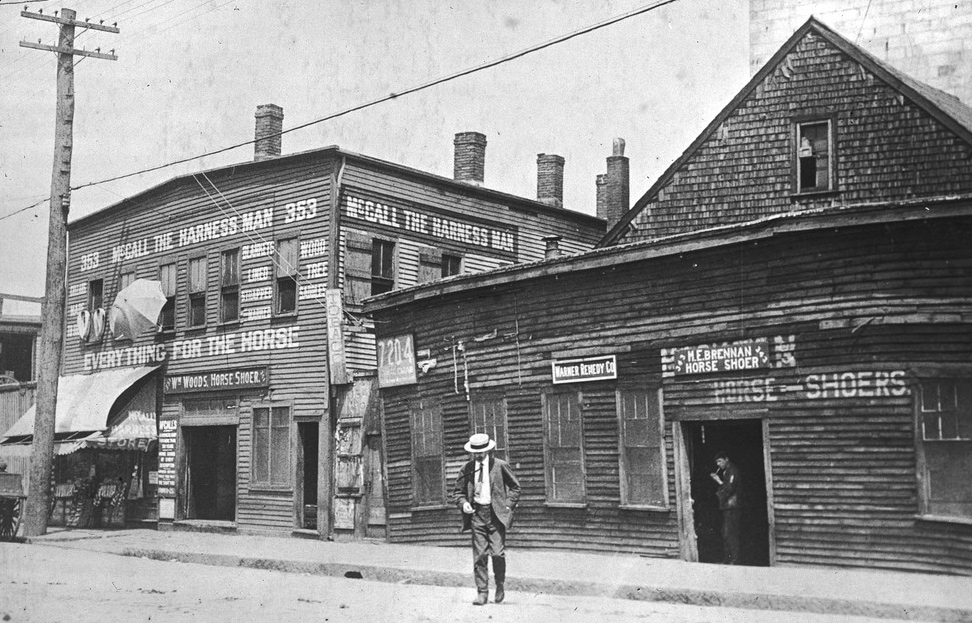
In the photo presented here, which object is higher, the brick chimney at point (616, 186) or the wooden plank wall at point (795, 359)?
the brick chimney at point (616, 186)

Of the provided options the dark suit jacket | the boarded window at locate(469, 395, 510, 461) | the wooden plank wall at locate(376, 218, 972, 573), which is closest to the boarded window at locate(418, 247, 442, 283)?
the boarded window at locate(469, 395, 510, 461)

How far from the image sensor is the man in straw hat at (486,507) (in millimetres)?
12320

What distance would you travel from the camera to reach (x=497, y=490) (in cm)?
1263

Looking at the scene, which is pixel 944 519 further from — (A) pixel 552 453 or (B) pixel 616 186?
(B) pixel 616 186

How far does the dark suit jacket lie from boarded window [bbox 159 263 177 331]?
16.2 m

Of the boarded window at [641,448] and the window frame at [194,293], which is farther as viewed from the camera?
the window frame at [194,293]

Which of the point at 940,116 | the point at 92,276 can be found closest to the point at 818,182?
the point at 940,116

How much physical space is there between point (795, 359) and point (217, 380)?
15.2 metres

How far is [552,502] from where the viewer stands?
17250 millimetres

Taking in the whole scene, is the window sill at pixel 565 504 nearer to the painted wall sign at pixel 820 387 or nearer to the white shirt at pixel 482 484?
the painted wall sign at pixel 820 387

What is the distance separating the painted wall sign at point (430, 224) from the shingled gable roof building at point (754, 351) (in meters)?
3.50

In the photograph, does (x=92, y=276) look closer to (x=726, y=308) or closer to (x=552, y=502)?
(x=552, y=502)

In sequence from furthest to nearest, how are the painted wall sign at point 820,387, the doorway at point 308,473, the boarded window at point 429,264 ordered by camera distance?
the boarded window at point 429,264
the doorway at point 308,473
the painted wall sign at point 820,387

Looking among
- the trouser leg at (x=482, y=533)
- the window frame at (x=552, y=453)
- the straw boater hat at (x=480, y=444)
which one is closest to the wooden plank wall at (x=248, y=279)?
the window frame at (x=552, y=453)
